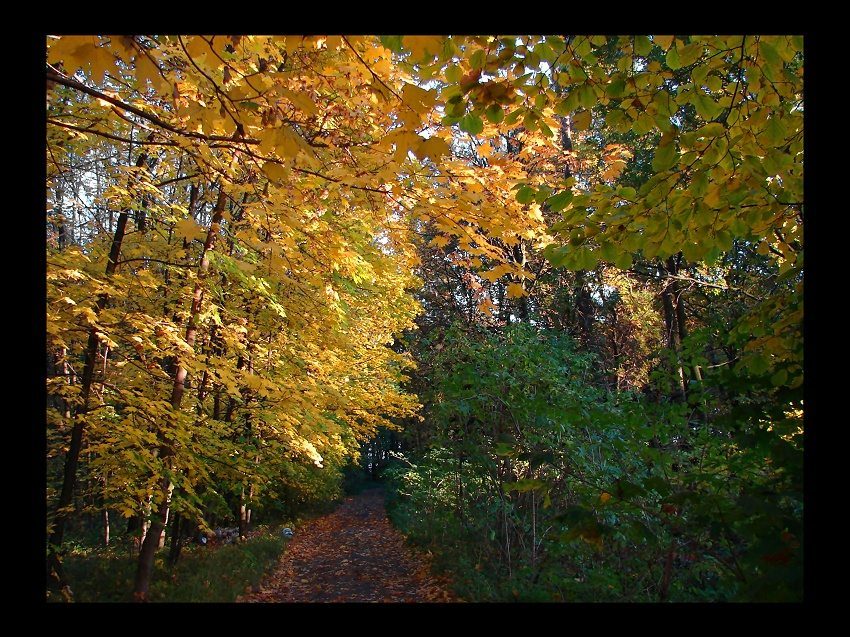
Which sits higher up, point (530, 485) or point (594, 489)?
point (530, 485)

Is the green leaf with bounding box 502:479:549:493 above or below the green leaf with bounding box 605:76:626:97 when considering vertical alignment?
below

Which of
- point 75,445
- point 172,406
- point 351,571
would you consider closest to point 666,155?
point 172,406

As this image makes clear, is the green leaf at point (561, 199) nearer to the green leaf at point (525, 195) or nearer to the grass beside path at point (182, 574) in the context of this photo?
the green leaf at point (525, 195)

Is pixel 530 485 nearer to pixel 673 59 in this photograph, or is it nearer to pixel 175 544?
pixel 673 59

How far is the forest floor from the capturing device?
24.4ft

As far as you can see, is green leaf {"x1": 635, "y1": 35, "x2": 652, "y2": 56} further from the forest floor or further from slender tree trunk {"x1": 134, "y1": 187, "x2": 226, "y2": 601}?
the forest floor

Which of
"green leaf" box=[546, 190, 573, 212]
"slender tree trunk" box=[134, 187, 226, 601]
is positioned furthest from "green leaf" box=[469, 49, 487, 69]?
"slender tree trunk" box=[134, 187, 226, 601]

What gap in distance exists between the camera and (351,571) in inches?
373

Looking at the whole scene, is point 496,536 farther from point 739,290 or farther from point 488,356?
point 739,290

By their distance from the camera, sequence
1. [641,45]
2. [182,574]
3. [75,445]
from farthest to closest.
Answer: [182,574]
[75,445]
[641,45]

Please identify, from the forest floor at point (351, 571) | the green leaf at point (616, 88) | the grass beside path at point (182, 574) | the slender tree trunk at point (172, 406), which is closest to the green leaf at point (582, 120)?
the green leaf at point (616, 88)

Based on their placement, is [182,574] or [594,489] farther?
[182,574]
